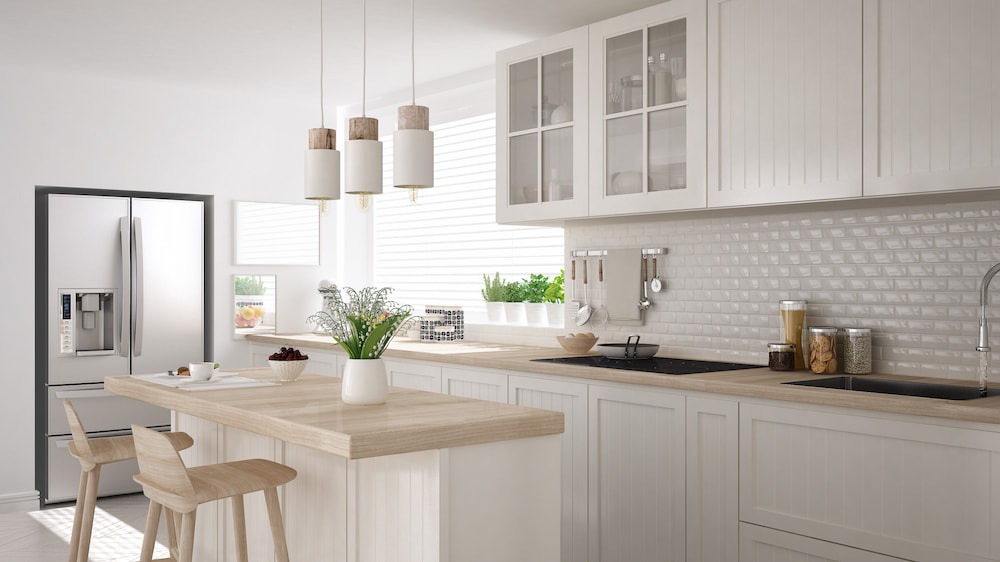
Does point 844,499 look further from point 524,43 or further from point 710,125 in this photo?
point 524,43

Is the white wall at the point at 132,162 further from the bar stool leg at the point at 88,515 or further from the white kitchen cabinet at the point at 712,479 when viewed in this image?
the white kitchen cabinet at the point at 712,479

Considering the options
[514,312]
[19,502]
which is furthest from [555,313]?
[19,502]

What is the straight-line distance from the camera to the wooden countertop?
267 centimetres

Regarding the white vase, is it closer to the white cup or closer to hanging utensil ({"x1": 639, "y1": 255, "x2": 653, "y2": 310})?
the white cup

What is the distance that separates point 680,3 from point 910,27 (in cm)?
106

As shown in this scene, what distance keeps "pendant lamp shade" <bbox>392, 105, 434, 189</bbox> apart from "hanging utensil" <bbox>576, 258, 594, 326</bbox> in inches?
74.5

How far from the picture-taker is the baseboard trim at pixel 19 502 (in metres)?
5.38

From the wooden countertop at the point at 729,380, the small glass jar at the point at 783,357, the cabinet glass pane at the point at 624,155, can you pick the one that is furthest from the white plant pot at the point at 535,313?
the small glass jar at the point at 783,357

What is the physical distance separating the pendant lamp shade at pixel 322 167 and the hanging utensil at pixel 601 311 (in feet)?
6.04

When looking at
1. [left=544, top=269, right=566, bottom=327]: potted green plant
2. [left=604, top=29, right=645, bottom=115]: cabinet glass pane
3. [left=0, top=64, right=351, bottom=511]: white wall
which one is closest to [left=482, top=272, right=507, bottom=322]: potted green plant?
[left=544, top=269, right=566, bottom=327]: potted green plant

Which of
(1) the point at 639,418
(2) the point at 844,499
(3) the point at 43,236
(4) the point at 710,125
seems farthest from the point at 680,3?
(3) the point at 43,236

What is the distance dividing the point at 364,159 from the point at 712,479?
5.83 feet

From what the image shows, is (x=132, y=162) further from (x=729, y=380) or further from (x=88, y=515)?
(x=729, y=380)

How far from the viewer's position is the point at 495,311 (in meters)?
5.50
